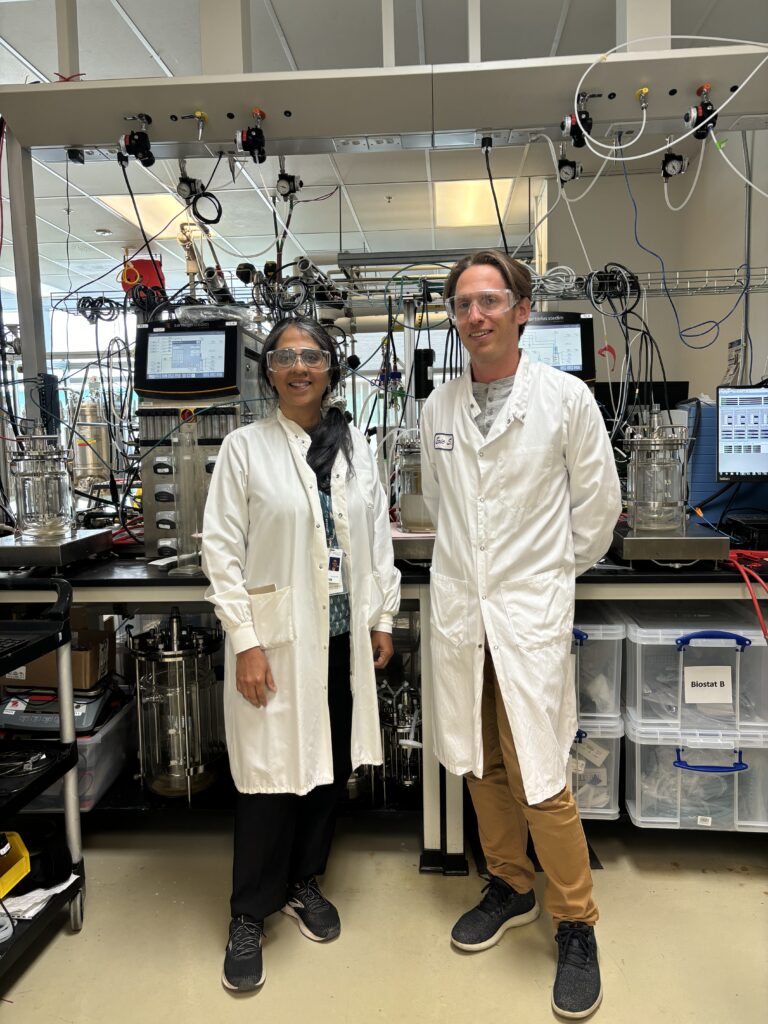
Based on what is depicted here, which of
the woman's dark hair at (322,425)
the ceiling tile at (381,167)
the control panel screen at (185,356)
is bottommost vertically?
the woman's dark hair at (322,425)

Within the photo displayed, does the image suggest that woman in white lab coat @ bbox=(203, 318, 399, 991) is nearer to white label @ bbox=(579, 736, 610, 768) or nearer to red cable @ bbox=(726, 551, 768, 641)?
white label @ bbox=(579, 736, 610, 768)

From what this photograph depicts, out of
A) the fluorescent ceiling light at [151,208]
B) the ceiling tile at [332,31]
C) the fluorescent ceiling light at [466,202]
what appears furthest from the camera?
the fluorescent ceiling light at [151,208]

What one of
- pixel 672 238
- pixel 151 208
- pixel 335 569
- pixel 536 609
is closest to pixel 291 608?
pixel 335 569

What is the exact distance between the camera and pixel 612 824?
206cm

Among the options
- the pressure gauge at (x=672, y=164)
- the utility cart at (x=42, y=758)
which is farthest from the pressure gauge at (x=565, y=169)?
the utility cart at (x=42, y=758)

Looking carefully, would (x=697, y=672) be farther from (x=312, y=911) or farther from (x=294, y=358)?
(x=294, y=358)

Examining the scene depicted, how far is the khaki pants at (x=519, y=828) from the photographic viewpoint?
1441mm

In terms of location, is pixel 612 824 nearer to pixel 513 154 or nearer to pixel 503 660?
pixel 503 660

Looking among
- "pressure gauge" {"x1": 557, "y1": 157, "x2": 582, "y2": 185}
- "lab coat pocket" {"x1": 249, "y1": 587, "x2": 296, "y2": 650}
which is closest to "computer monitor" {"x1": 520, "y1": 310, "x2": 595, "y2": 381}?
"pressure gauge" {"x1": 557, "y1": 157, "x2": 582, "y2": 185}

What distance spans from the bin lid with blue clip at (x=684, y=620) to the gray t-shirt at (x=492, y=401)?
742mm

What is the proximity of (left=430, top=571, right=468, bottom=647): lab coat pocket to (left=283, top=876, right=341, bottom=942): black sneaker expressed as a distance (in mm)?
770

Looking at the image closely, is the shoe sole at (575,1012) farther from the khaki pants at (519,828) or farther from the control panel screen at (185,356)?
the control panel screen at (185,356)

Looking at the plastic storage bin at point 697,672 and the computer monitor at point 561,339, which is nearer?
the plastic storage bin at point 697,672

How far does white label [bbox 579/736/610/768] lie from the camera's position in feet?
6.05
